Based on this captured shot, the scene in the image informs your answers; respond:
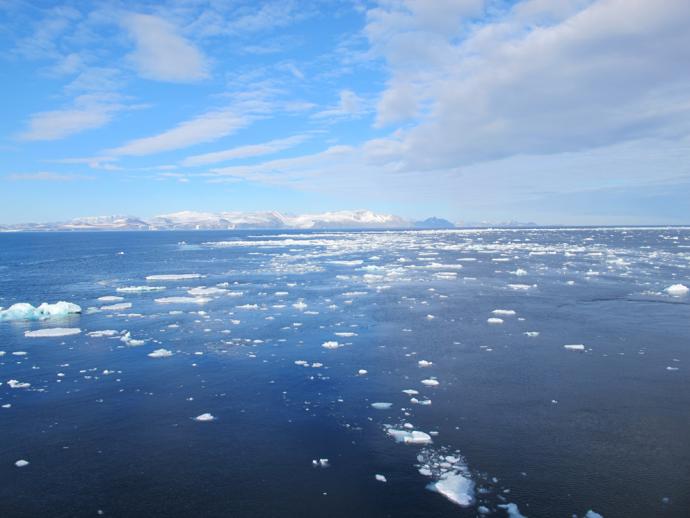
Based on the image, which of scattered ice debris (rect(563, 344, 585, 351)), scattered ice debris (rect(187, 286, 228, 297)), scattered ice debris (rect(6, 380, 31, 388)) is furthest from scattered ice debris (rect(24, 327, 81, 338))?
scattered ice debris (rect(563, 344, 585, 351))

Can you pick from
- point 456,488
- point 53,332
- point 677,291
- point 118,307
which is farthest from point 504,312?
point 53,332

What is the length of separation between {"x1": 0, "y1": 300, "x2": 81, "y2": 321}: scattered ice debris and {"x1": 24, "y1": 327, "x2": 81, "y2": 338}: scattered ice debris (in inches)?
110

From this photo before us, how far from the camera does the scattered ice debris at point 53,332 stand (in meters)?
17.8

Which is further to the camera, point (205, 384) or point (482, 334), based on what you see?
point (482, 334)

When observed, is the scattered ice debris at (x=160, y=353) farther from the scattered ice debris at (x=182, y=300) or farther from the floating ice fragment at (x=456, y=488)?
the floating ice fragment at (x=456, y=488)

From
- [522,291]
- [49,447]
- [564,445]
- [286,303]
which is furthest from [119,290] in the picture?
[564,445]

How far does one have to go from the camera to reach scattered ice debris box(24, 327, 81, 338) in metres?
17.8

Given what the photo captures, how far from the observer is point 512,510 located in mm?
7207

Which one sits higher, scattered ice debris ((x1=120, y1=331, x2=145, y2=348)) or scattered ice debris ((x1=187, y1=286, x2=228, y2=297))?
scattered ice debris ((x1=187, y1=286, x2=228, y2=297))

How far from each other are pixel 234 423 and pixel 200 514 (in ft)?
9.86

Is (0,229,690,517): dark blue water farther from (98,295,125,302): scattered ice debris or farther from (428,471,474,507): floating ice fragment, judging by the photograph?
(98,295,125,302): scattered ice debris

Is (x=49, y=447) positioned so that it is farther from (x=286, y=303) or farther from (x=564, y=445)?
(x=286, y=303)

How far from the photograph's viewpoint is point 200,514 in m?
7.23

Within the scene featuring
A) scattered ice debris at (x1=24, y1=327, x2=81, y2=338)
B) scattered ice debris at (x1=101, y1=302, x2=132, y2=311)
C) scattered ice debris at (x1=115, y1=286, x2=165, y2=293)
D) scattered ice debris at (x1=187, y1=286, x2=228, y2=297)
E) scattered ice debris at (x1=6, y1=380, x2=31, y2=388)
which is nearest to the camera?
scattered ice debris at (x1=6, y1=380, x2=31, y2=388)
